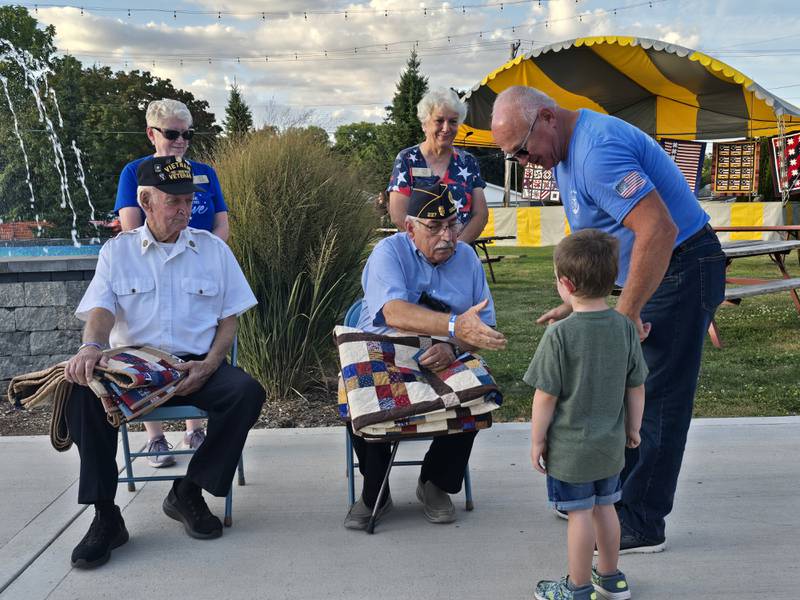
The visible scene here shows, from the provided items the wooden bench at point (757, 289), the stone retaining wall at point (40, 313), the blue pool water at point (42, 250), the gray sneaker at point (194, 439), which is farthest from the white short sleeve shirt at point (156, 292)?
the blue pool water at point (42, 250)

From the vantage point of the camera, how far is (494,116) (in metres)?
2.70

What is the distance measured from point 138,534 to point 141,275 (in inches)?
43.8

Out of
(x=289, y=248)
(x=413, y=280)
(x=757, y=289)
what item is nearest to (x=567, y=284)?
(x=413, y=280)

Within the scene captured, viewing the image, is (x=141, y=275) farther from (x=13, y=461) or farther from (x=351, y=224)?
(x=351, y=224)

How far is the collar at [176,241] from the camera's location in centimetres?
331

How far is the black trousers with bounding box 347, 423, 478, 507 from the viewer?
315 centimetres

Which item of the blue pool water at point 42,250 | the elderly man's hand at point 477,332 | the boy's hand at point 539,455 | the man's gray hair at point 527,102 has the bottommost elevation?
the blue pool water at point 42,250

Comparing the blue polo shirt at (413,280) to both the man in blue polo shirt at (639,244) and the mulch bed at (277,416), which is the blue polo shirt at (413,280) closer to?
the man in blue polo shirt at (639,244)

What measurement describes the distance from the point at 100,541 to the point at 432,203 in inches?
73.2

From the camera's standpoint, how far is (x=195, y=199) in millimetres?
4129

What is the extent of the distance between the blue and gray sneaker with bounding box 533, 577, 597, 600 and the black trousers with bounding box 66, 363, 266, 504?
132 cm

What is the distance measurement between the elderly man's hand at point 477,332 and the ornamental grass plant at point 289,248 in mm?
2193

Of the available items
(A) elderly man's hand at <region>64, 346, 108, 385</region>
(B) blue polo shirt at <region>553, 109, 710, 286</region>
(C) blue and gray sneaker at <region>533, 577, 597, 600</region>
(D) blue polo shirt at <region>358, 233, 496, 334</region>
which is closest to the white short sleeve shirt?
(A) elderly man's hand at <region>64, 346, 108, 385</region>

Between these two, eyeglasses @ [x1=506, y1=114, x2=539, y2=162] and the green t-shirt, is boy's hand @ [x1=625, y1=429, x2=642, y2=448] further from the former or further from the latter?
eyeglasses @ [x1=506, y1=114, x2=539, y2=162]
